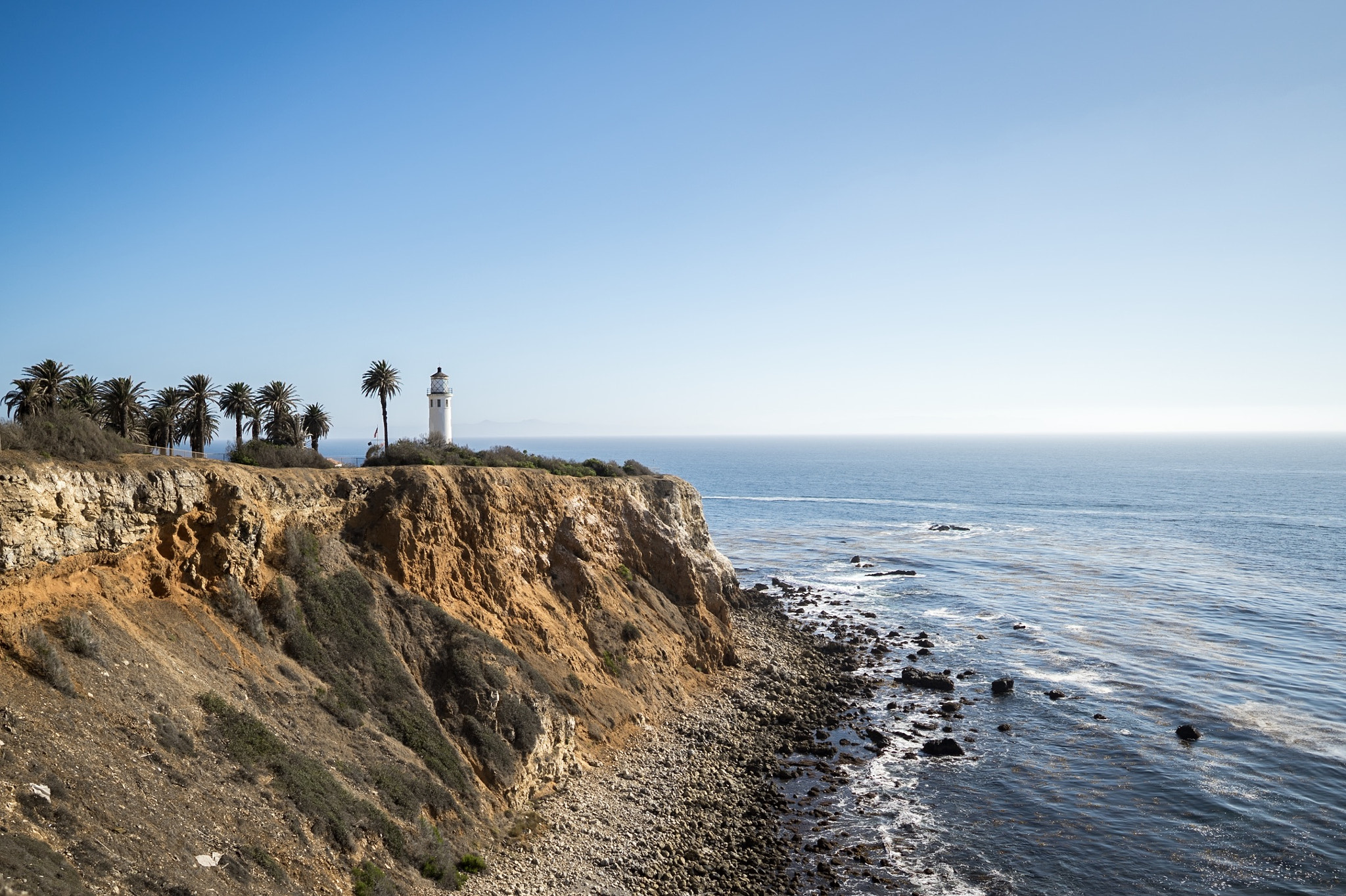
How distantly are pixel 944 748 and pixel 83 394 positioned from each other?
160ft

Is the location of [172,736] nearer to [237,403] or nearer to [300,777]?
[300,777]

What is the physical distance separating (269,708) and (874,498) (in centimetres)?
13743

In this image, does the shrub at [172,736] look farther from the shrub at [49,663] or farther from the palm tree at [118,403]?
the palm tree at [118,403]

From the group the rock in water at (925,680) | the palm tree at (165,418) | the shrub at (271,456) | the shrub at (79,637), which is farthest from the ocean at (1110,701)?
the palm tree at (165,418)

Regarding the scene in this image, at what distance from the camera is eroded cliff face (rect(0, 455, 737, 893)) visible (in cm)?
1792

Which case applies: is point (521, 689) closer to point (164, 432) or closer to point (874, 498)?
point (164, 432)

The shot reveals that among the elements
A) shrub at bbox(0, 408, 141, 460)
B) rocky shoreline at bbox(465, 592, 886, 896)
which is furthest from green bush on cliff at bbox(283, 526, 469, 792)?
shrub at bbox(0, 408, 141, 460)

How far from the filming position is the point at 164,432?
4141cm

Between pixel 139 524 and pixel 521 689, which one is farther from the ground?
pixel 139 524

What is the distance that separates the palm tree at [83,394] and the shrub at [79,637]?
20.6 m

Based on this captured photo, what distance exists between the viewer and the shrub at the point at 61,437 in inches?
882

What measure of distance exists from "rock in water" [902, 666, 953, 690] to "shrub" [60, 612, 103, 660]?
42.7 m

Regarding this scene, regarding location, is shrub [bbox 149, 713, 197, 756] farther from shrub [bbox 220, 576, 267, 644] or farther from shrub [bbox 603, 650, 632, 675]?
shrub [bbox 603, 650, 632, 675]

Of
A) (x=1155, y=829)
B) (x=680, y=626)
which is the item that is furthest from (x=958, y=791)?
(x=680, y=626)
